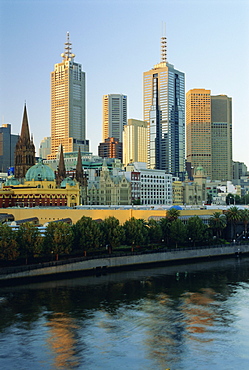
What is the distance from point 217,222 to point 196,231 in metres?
11.3

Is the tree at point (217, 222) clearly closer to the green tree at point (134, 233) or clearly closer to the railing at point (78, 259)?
the railing at point (78, 259)

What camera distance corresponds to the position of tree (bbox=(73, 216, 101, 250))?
112062mm

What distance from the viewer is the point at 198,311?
72.5 metres

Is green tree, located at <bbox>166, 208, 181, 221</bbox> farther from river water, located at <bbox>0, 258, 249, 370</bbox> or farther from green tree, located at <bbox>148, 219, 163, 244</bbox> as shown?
river water, located at <bbox>0, 258, 249, 370</bbox>

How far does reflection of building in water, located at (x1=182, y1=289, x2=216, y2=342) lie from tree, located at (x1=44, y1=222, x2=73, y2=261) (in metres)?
32.3

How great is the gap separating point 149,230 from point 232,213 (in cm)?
2978

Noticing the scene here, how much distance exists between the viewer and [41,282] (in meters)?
93.2

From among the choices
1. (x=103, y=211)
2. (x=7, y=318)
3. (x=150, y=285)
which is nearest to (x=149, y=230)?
(x=103, y=211)

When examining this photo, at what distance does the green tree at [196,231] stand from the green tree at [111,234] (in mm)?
20871

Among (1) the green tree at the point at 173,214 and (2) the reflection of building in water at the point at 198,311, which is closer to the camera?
(2) the reflection of building in water at the point at 198,311

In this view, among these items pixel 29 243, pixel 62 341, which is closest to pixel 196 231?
pixel 29 243

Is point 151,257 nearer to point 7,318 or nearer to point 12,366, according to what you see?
point 7,318

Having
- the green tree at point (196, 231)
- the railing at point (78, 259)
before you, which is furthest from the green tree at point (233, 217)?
the green tree at point (196, 231)

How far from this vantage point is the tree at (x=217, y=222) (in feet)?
459
